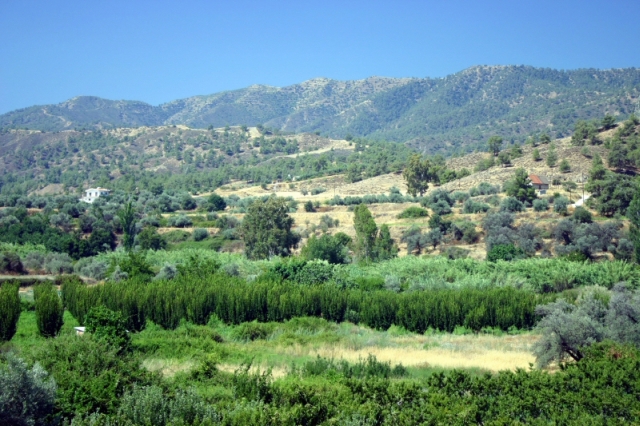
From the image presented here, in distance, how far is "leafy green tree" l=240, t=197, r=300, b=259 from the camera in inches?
1825

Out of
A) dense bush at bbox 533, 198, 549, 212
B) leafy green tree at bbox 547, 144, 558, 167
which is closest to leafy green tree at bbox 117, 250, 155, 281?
dense bush at bbox 533, 198, 549, 212

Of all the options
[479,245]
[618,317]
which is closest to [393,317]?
[618,317]

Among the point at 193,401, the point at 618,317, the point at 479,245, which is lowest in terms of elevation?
the point at 479,245

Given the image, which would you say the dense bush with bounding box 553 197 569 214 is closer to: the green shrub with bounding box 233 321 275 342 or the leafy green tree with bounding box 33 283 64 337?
the green shrub with bounding box 233 321 275 342

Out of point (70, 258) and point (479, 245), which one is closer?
point (70, 258)

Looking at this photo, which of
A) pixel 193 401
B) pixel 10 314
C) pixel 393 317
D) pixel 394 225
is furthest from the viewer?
pixel 394 225

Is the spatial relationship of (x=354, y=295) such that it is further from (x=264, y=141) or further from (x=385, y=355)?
(x=264, y=141)

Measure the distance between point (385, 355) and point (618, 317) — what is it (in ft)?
21.6

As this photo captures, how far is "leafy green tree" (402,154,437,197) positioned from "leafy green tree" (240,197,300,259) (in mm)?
24851

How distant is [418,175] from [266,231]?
28.3 metres

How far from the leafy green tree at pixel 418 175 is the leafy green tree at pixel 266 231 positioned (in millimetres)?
24851

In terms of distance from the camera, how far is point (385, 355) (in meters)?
18.9

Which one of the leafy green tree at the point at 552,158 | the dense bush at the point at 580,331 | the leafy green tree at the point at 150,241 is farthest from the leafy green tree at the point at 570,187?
the dense bush at the point at 580,331

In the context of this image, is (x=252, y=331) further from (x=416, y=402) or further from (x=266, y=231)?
(x=266, y=231)
